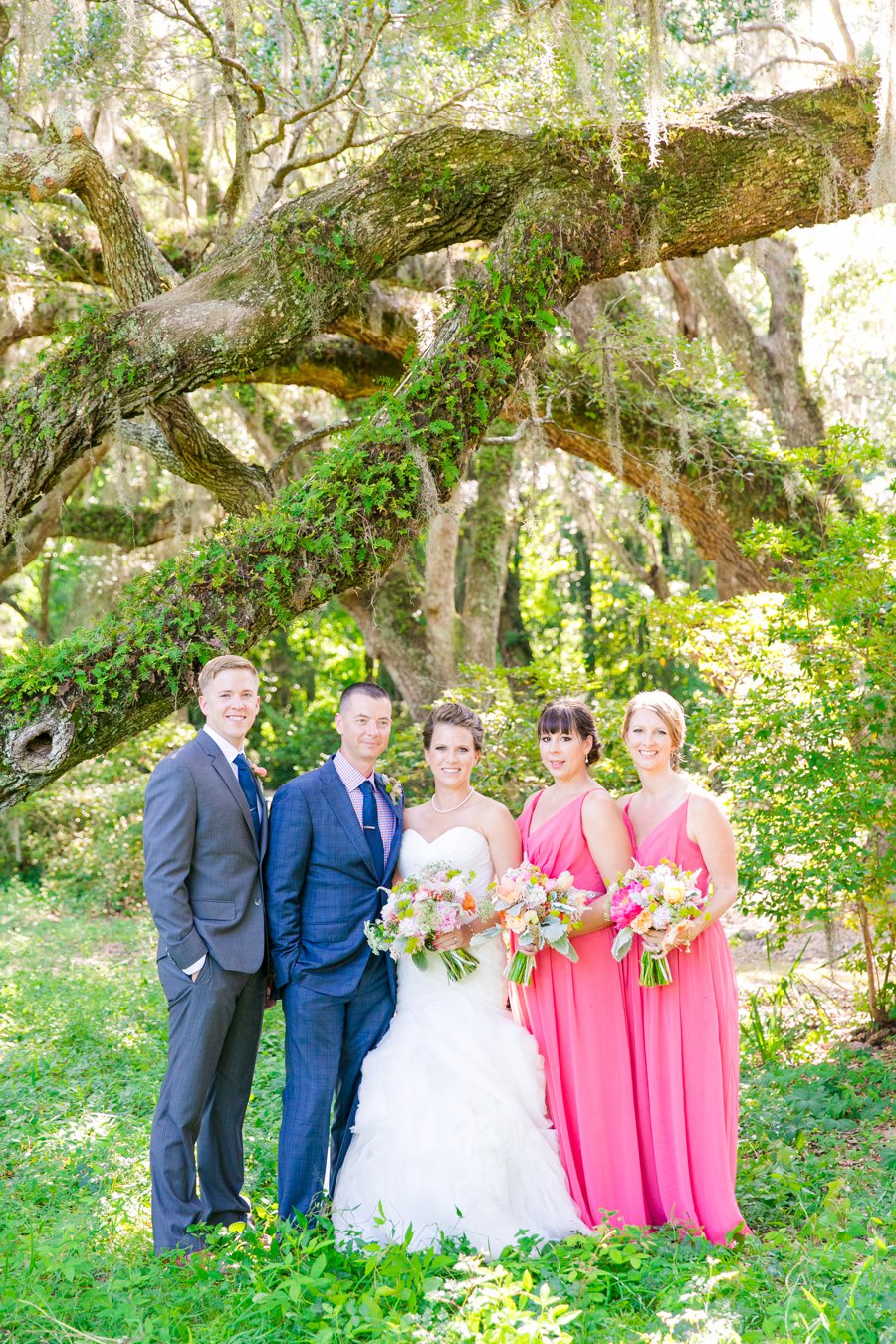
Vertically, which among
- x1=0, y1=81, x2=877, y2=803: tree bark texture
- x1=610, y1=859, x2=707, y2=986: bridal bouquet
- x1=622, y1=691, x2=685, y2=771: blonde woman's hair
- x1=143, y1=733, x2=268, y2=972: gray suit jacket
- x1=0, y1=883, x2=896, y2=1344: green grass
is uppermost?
x1=0, y1=81, x2=877, y2=803: tree bark texture

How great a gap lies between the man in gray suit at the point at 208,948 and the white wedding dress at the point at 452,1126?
477 millimetres

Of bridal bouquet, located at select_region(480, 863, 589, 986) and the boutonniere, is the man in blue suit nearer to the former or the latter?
the boutonniere

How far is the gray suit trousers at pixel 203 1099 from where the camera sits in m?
3.86

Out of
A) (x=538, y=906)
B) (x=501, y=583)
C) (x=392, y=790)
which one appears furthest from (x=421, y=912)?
(x=501, y=583)

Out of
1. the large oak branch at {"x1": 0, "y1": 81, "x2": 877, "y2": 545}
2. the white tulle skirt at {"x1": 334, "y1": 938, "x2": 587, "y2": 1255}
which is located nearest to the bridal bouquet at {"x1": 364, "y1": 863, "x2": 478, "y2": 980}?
the white tulle skirt at {"x1": 334, "y1": 938, "x2": 587, "y2": 1255}

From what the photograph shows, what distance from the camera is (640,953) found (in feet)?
13.6

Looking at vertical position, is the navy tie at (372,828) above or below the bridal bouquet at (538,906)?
above

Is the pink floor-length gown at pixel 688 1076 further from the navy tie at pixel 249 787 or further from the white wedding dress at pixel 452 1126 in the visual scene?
the navy tie at pixel 249 787

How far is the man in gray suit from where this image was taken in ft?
12.8

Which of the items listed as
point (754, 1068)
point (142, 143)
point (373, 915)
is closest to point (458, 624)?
Answer: point (142, 143)

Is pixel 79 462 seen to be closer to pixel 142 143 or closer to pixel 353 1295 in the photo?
pixel 142 143

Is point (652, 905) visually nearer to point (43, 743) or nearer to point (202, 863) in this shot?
point (202, 863)

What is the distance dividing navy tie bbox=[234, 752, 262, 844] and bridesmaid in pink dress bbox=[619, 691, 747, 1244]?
4.73 feet

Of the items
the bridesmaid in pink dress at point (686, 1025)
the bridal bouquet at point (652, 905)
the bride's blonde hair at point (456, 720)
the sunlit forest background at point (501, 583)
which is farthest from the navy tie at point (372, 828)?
the sunlit forest background at point (501, 583)
